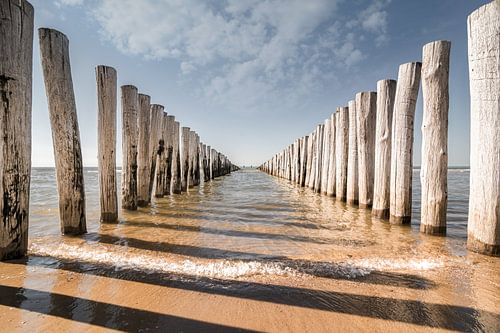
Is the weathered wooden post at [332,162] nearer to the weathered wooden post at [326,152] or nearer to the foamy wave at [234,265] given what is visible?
the weathered wooden post at [326,152]

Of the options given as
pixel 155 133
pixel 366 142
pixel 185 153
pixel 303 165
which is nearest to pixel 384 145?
pixel 366 142

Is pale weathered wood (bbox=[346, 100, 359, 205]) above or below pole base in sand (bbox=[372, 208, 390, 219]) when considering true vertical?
above

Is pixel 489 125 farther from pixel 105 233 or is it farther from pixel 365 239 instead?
pixel 105 233

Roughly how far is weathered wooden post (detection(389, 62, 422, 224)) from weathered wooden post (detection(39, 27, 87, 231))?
5234 mm

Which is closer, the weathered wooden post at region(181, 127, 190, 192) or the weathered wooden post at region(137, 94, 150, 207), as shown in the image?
the weathered wooden post at region(137, 94, 150, 207)

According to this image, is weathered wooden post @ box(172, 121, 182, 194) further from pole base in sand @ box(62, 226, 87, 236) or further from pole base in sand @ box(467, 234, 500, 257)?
pole base in sand @ box(467, 234, 500, 257)

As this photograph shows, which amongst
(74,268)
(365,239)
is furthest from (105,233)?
(365,239)

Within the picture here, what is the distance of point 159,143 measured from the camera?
28.7 feet

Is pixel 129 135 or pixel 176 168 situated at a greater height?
pixel 129 135

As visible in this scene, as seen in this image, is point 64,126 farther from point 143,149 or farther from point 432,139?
point 432,139

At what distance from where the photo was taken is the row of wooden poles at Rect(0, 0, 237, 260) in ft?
10.1

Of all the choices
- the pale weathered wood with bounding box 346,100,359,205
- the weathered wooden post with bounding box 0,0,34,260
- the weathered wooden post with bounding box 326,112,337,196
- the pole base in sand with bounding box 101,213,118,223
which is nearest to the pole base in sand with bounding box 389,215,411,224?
the pale weathered wood with bounding box 346,100,359,205

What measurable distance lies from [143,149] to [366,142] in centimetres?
535

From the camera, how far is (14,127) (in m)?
3.08
